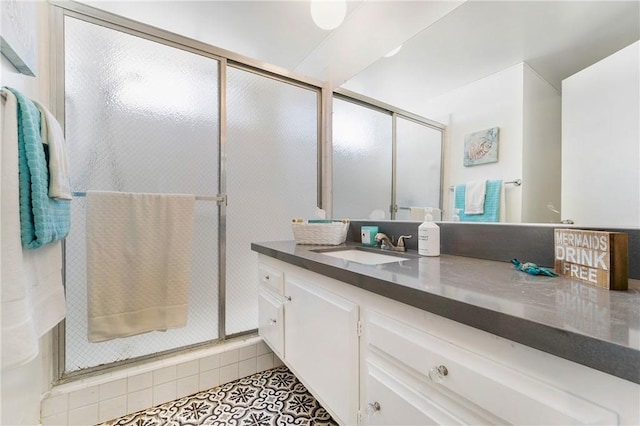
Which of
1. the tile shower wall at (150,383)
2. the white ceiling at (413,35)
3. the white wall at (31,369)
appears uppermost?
the white ceiling at (413,35)

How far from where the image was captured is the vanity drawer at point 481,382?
388mm

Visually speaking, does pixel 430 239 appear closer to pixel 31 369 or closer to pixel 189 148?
pixel 189 148

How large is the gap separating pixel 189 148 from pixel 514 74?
1591 millimetres

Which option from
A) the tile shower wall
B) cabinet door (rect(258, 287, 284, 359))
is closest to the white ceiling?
cabinet door (rect(258, 287, 284, 359))

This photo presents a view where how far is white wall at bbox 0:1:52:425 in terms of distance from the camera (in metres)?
0.85

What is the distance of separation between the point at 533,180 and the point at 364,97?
118 cm

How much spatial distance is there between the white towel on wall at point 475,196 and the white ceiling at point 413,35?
1.32 ft

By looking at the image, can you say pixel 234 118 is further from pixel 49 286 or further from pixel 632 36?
pixel 632 36

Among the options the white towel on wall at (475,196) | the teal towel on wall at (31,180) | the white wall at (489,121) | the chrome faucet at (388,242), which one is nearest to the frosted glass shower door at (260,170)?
the chrome faucet at (388,242)

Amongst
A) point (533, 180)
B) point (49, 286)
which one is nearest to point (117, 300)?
point (49, 286)

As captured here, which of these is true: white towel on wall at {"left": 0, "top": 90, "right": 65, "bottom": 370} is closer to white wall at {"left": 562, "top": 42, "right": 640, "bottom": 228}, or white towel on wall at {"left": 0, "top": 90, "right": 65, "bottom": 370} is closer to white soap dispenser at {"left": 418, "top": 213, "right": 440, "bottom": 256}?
white soap dispenser at {"left": 418, "top": 213, "right": 440, "bottom": 256}

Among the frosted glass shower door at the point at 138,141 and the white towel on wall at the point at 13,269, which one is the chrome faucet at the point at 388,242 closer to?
the frosted glass shower door at the point at 138,141

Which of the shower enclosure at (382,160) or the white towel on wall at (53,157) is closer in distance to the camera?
the white towel on wall at (53,157)

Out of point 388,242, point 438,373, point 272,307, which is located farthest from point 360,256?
point 438,373
